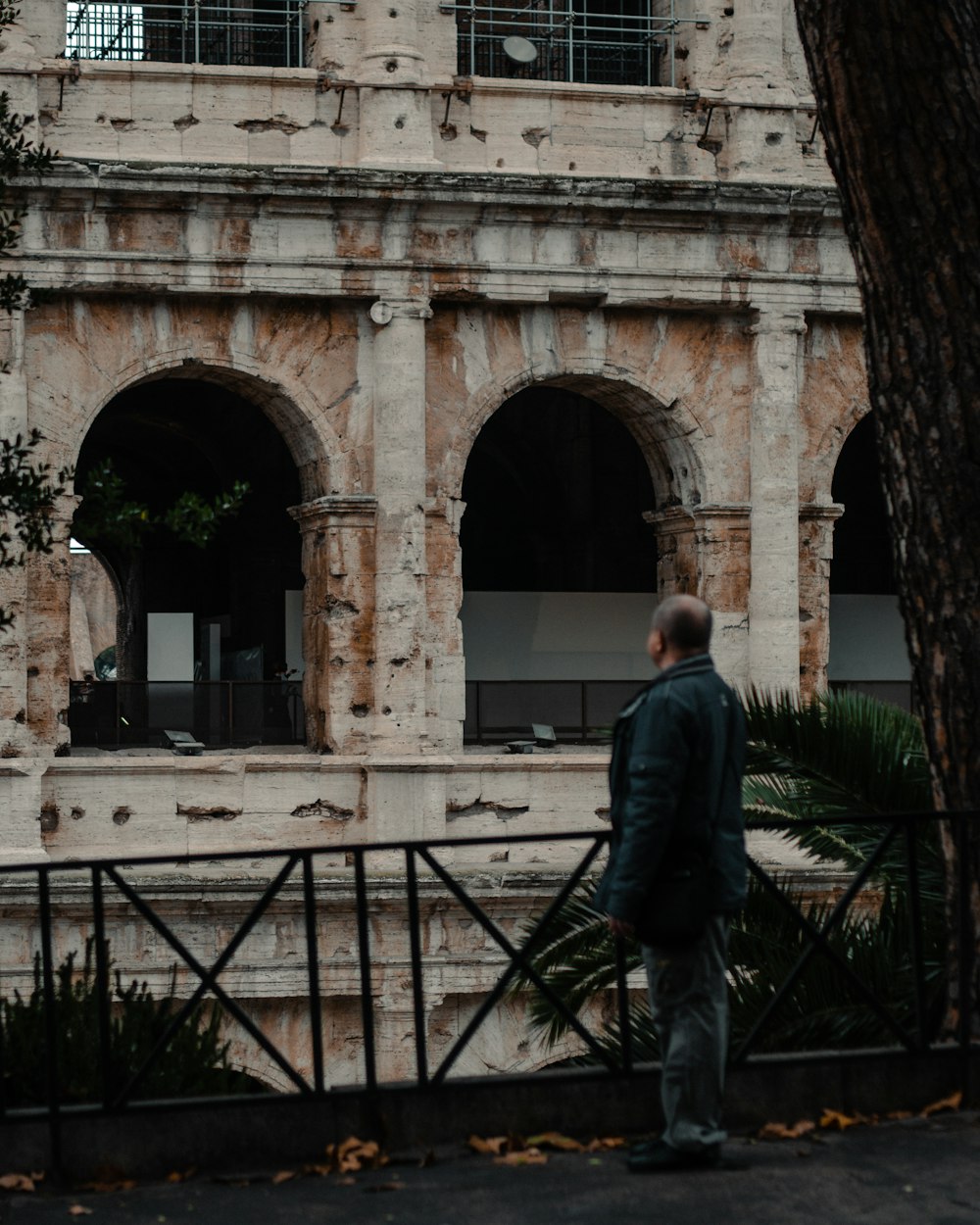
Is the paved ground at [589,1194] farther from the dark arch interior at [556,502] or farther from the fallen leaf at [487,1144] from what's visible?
the dark arch interior at [556,502]

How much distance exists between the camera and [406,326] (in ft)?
48.8

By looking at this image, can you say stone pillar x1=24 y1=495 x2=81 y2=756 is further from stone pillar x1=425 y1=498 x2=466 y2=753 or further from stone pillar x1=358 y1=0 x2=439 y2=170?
stone pillar x1=358 y1=0 x2=439 y2=170

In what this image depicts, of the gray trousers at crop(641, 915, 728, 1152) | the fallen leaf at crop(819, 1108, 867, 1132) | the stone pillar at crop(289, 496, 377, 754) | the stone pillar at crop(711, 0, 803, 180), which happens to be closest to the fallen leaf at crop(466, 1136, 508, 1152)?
the gray trousers at crop(641, 915, 728, 1152)

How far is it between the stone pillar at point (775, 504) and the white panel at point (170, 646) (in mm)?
7899

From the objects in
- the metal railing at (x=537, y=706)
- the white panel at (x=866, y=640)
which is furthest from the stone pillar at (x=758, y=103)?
the white panel at (x=866, y=640)

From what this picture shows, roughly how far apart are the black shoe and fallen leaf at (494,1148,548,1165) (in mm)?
265

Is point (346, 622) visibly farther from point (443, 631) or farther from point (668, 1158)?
point (668, 1158)

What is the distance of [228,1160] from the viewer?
5.84 metres

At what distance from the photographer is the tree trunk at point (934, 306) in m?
6.84

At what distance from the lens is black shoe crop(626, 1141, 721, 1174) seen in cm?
557

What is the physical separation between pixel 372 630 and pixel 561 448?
743 centimetres

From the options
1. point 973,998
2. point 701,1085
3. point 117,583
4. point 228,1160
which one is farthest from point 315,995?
point 117,583

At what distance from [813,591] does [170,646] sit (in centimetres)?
821

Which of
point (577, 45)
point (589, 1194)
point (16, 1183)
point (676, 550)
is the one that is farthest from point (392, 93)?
point (589, 1194)
